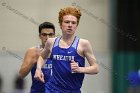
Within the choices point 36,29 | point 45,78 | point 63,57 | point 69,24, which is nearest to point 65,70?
point 63,57

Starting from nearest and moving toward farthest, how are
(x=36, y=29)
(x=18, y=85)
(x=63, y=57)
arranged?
(x=63, y=57), (x=18, y=85), (x=36, y=29)

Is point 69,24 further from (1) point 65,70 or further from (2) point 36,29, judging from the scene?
(2) point 36,29

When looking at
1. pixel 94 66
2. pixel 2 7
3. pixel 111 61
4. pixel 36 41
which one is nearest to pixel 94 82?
pixel 111 61

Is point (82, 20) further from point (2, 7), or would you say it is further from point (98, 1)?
point (2, 7)

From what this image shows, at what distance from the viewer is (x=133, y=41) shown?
1398 centimetres

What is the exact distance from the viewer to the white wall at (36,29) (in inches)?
540

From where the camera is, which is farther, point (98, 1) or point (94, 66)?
point (98, 1)

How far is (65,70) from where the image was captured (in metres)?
7.46

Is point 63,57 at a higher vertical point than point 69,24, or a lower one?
lower

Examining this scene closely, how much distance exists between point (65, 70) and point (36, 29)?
653cm

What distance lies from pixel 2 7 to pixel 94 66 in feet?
22.0

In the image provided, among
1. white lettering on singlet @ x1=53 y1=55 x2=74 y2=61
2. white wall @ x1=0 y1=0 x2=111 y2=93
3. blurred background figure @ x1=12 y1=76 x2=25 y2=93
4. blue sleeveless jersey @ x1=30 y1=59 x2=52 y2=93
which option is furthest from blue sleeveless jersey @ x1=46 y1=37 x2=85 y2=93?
white wall @ x1=0 y1=0 x2=111 y2=93

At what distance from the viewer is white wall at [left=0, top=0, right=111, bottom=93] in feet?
45.0

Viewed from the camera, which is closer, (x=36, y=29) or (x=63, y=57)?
(x=63, y=57)
